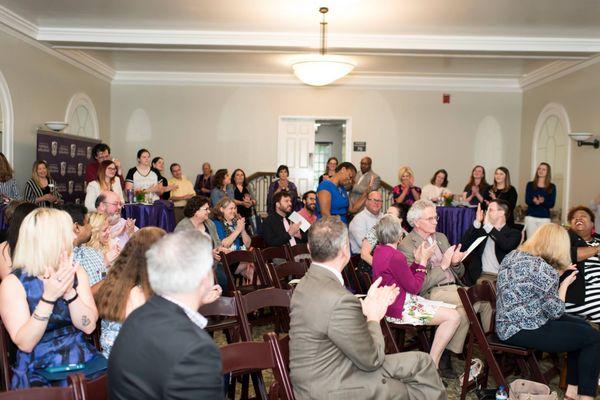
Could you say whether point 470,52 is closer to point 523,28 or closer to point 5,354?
point 523,28

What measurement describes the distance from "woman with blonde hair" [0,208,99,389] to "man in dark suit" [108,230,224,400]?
0.75m

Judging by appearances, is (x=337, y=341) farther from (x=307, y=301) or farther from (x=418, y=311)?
(x=418, y=311)

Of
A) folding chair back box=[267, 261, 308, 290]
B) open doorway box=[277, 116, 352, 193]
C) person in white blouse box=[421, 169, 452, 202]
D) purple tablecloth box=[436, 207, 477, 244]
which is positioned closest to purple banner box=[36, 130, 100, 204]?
open doorway box=[277, 116, 352, 193]

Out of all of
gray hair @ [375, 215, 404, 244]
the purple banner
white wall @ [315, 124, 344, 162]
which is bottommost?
gray hair @ [375, 215, 404, 244]

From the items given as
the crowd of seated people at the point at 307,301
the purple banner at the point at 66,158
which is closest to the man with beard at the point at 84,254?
the crowd of seated people at the point at 307,301

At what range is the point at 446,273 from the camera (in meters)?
4.50

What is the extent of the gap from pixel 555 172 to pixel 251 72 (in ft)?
19.0

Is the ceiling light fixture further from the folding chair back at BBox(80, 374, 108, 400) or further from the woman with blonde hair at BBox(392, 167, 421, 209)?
the folding chair back at BBox(80, 374, 108, 400)

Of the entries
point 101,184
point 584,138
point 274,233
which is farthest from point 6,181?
point 584,138

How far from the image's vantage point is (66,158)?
8664 millimetres

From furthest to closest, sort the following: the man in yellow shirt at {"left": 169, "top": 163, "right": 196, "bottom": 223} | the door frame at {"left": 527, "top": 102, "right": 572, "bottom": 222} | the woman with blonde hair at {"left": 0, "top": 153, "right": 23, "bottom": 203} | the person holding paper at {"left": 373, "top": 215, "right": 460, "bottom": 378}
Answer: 1. the man in yellow shirt at {"left": 169, "top": 163, "right": 196, "bottom": 223}
2. the door frame at {"left": 527, "top": 102, "right": 572, "bottom": 222}
3. the woman with blonde hair at {"left": 0, "top": 153, "right": 23, "bottom": 203}
4. the person holding paper at {"left": 373, "top": 215, "right": 460, "bottom": 378}

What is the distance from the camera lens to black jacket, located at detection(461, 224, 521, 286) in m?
4.85

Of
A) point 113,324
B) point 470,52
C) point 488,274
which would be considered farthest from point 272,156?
point 113,324

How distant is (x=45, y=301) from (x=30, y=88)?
21.9 ft
